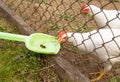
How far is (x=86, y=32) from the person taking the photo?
3.20m

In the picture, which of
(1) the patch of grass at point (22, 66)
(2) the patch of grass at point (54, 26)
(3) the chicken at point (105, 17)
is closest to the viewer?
(1) the patch of grass at point (22, 66)

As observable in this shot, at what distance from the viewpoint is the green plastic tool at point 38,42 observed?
8.72ft

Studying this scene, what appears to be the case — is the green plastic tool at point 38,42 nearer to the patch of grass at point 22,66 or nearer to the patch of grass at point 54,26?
the patch of grass at point 22,66

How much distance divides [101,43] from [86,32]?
0.51m

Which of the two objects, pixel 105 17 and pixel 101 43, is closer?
pixel 101 43

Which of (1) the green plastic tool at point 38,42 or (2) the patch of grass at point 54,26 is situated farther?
(2) the patch of grass at point 54,26

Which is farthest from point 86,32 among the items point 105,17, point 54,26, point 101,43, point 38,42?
point 38,42

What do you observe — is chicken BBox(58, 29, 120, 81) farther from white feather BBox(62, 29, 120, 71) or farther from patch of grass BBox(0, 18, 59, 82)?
patch of grass BBox(0, 18, 59, 82)

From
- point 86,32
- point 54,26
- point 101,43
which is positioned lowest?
point 101,43

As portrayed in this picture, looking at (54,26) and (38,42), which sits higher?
(54,26)

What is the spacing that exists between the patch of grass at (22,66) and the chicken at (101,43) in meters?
0.28

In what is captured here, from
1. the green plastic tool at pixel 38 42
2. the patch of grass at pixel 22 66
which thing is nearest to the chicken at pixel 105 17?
the green plastic tool at pixel 38 42

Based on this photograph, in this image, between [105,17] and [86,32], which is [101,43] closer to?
[86,32]

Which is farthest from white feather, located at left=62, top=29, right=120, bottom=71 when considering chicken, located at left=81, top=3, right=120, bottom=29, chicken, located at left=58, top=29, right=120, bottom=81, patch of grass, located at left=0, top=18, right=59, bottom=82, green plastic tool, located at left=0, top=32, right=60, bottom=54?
chicken, located at left=81, top=3, right=120, bottom=29
